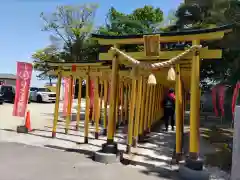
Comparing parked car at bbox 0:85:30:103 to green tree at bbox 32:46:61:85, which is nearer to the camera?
parked car at bbox 0:85:30:103

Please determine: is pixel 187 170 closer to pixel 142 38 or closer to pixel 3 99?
pixel 142 38

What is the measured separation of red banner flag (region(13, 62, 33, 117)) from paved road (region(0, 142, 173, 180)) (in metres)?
3.61

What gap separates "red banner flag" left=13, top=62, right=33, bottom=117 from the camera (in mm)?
10336

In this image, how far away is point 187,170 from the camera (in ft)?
18.3

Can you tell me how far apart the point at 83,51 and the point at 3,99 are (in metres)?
12.0

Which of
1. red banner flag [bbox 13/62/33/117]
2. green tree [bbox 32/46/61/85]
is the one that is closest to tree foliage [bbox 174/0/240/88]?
red banner flag [bbox 13/62/33/117]

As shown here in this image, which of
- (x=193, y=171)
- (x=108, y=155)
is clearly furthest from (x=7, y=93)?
(x=193, y=171)

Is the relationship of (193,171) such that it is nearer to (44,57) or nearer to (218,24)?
(218,24)

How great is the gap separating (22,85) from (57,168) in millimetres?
5592

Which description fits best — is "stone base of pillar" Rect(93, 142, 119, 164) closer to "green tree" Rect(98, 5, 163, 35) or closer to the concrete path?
the concrete path

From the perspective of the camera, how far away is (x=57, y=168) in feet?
18.7

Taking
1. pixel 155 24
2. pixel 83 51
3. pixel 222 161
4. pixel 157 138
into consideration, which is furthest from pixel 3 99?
pixel 222 161

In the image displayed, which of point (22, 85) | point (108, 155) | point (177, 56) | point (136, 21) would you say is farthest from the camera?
point (136, 21)

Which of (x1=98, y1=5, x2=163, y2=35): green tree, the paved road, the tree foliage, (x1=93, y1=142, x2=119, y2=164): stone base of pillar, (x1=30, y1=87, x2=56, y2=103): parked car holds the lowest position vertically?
the paved road
